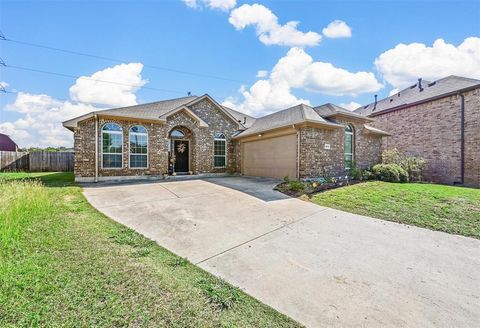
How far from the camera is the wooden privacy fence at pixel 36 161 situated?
18.0m

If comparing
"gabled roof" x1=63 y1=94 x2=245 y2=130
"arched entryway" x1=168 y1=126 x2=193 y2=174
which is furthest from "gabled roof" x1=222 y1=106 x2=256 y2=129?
"arched entryway" x1=168 y1=126 x2=193 y2=174

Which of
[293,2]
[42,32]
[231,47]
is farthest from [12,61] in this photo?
[293,2]

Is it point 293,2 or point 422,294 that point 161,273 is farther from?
point 293,2

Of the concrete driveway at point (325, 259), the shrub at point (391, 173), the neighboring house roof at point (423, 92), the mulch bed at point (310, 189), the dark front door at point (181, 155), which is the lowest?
the concrete driveway at point (325, 259)

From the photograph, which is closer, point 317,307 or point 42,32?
point 317,307

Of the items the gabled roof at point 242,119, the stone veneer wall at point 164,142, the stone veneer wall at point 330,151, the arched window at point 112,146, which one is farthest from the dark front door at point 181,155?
the stone veneer wall at point 330,151

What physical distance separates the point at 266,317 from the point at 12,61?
20378 millimetres

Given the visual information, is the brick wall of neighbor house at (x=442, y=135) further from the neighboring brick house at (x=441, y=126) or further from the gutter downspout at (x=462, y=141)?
the gutter downspout at (x=462, y=141)

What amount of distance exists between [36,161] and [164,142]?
1406 centimetres

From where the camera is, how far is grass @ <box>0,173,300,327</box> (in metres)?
2.19

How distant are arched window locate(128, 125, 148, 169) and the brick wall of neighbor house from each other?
58.7 feet

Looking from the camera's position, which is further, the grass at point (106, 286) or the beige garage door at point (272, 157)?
the beige garage door at point (272, 157)

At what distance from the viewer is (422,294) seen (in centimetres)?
285

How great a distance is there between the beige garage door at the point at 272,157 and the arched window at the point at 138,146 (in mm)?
6288
